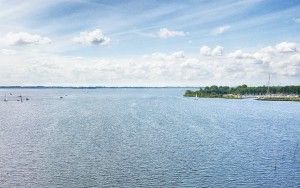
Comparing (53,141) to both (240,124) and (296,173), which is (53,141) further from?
(240,124)

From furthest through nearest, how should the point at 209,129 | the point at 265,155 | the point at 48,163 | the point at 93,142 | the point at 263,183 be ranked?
the point at 209,129 < the point at 93,142 < the point at 265,155 < the point at 48,163 < the point at 263,183

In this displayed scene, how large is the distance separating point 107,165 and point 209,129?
51700 mm

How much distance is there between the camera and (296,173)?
60.4m

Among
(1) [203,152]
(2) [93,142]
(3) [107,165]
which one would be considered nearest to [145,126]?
(2) [93,142]

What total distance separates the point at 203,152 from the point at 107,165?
65.7 ft

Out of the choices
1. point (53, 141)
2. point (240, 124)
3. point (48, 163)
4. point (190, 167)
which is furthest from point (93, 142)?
point (240, 124)

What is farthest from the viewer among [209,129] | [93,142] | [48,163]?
[209,129]

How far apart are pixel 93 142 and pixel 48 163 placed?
20720 mm

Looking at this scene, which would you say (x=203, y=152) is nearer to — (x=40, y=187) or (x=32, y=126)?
(x=40, y=187)

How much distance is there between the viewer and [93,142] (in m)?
84.9

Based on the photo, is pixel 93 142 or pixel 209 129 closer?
pixel 93 142

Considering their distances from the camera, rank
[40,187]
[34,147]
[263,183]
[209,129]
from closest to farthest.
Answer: [40,187] < [263,183] < [34,147] < [209,129]

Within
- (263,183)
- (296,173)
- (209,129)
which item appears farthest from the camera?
(209,129)

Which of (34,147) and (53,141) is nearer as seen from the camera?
(34,147)
